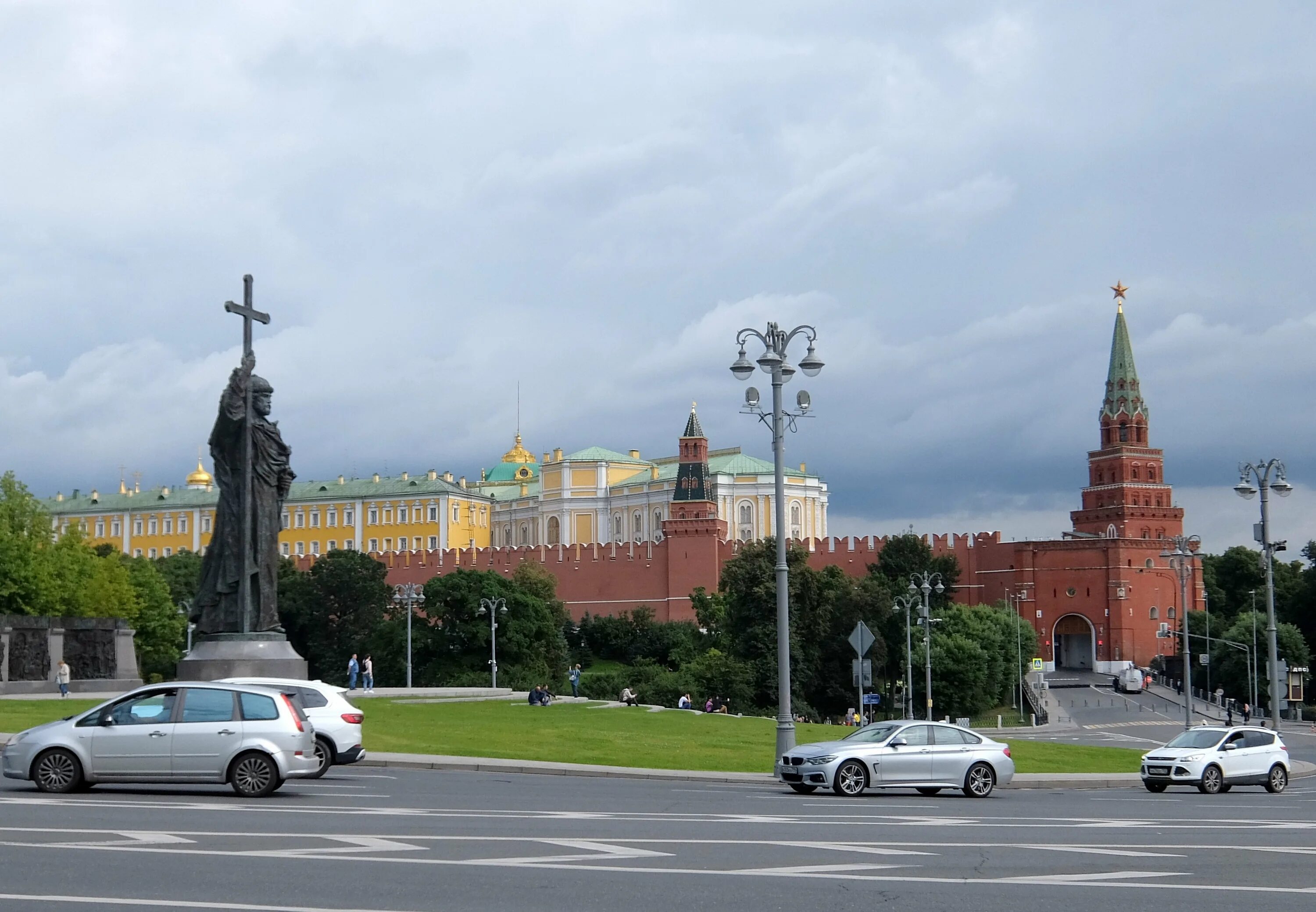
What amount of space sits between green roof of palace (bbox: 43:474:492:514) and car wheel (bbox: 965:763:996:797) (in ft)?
441

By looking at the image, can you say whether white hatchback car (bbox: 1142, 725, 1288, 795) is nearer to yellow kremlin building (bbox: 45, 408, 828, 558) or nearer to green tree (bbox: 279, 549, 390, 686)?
green tree (bbox: 279, 549, 390, 686)

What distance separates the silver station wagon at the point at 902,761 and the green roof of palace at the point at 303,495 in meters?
134

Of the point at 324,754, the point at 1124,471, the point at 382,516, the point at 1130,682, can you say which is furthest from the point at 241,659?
the point at 382,516

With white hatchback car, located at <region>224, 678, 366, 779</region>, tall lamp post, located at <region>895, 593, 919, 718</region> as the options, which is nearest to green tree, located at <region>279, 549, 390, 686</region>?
tall lamp post, located at <region>895, 593, 919, 718</region>

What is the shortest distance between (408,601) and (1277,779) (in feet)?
159

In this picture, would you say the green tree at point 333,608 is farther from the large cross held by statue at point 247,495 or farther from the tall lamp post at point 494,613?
the large cross held by statue at point 247,495

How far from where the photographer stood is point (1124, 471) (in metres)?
132

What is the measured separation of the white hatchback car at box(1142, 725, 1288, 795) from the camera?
23781 mm

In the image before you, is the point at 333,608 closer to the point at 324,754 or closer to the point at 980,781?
the point at 324,754

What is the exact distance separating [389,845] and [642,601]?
104 meters

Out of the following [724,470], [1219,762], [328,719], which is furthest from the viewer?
[724,470]

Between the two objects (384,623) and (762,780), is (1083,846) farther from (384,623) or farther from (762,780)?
(384,623)

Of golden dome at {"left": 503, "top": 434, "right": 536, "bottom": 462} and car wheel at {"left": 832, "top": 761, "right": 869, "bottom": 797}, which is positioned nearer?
car wheel at {"left": 832, "top": 761, "right": 869, "bottom": 797}

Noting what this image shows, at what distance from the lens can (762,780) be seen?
22875mm
